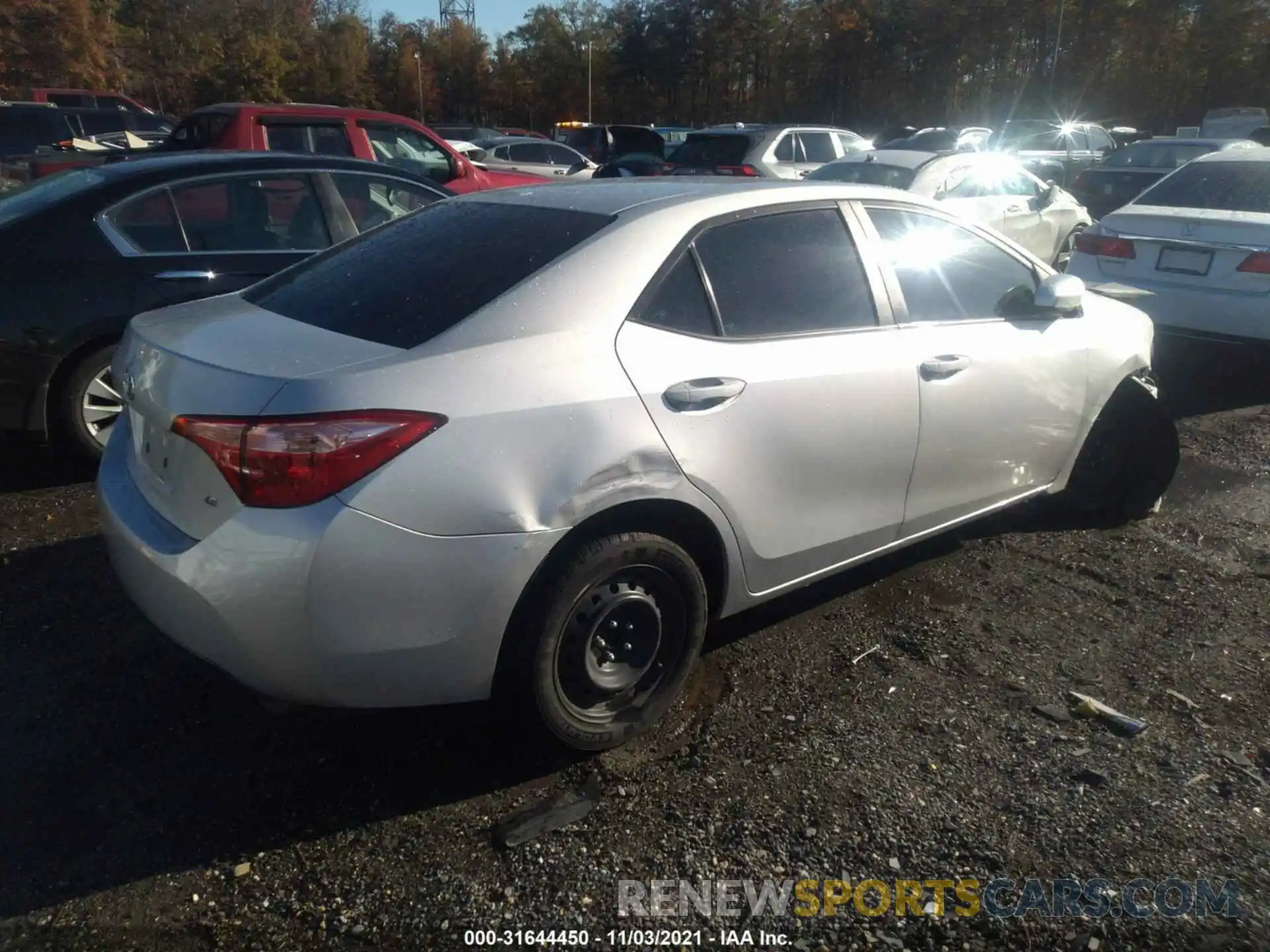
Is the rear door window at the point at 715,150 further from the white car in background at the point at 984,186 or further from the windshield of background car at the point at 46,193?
the windshield of background car at the point at 46,193

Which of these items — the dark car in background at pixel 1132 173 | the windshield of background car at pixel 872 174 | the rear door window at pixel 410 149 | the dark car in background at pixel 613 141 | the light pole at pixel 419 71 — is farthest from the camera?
the light pole at pixel 419 71

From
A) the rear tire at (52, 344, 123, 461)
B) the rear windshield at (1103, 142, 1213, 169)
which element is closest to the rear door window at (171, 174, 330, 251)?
the rear tire at (52, 344, 123, 461)

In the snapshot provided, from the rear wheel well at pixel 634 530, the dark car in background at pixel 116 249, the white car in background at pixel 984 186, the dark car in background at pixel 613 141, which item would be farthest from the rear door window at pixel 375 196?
the dark car in background at pixel 613 141

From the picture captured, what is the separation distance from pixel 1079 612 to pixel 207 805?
312 centimetres

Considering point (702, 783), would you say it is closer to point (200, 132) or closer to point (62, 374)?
point (62, 374)

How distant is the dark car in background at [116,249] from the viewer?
4531mm

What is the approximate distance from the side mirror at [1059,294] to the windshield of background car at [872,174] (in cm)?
583

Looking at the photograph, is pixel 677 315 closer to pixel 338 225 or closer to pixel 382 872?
pixel 382 872

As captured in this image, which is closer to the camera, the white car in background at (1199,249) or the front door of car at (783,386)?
the front door of car at (783,386)

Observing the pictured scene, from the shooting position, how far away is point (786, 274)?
328 centimetres

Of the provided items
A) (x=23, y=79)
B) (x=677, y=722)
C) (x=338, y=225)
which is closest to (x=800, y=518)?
(x=677, y=722)

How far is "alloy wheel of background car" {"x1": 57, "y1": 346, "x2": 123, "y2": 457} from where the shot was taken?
4680 mm

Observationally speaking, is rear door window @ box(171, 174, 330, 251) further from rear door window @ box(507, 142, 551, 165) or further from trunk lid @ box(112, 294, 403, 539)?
rear door window @ box(507, 142, 551, 165)

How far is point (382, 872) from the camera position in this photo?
8.05 feet
